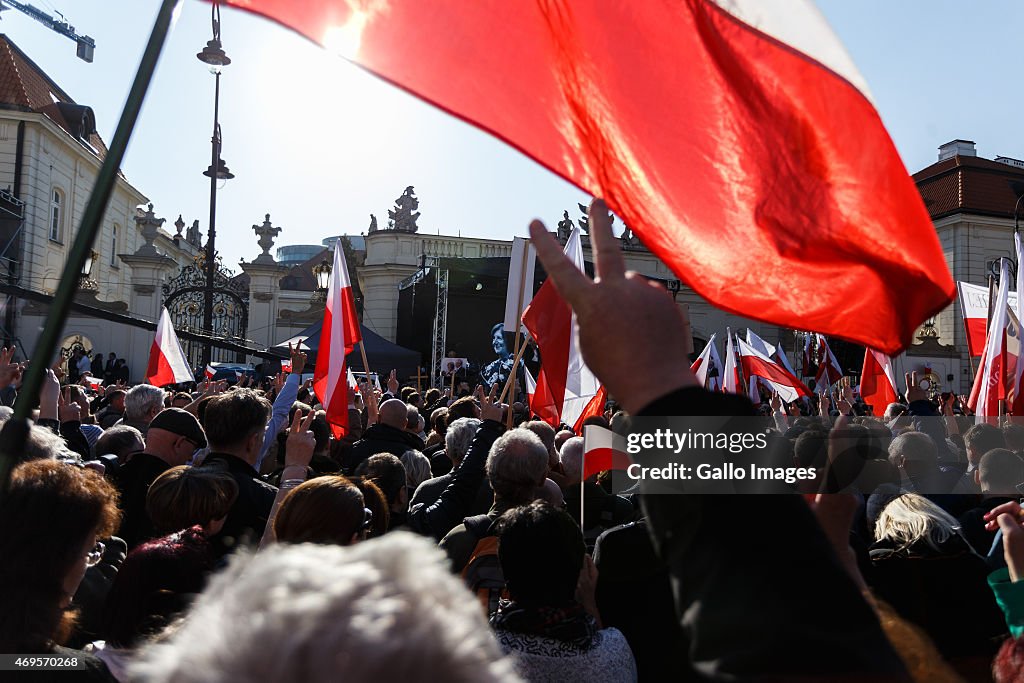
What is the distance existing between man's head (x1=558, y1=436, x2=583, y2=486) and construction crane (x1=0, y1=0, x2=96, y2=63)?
5393 centimetres

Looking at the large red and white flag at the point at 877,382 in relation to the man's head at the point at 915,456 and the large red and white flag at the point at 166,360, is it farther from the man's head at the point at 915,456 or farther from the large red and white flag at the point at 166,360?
the large red and white flag at the point at 166,360

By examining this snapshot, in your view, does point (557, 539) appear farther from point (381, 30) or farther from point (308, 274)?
point (308, 274)

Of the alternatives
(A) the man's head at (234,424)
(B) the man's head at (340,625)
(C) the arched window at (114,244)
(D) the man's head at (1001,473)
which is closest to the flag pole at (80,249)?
(B) the man's head at (340,625)

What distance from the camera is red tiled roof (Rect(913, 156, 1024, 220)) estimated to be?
3816 centimetres

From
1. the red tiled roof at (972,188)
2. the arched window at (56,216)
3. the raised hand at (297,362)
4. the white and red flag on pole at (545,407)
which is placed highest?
the red tiled roof at (972,188)

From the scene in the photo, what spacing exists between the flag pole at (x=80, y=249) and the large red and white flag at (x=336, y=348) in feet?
18.0

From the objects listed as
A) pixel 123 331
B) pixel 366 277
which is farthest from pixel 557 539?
pixel 366 277

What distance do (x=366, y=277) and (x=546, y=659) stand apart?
93.9 ft

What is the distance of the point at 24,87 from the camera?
3375 centimetres

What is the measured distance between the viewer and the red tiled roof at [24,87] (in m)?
32.6

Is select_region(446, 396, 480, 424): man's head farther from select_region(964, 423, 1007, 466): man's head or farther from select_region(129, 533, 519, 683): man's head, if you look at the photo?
select_region(129, 533, 519, 683): man's head

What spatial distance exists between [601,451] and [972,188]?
4101 centimetres

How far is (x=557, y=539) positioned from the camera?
2.57 metres

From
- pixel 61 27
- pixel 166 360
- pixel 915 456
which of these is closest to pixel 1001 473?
pixel 915 456
